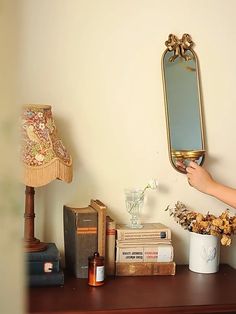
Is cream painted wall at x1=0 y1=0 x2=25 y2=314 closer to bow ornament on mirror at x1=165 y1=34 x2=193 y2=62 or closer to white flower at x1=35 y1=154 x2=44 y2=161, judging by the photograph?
white flower at x1=35 y1=154 x2=44 y2=161

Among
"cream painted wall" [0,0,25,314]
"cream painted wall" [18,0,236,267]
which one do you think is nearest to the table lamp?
"cream painted wall" [18,0,236,267]

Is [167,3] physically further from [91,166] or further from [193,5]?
[91,166]

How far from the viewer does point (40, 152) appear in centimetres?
153

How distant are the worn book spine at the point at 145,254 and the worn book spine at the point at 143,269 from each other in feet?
0.05

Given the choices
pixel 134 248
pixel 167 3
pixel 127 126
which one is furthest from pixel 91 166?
pixel 167 3

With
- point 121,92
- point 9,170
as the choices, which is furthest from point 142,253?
point 9,170

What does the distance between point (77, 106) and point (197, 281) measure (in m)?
0.83

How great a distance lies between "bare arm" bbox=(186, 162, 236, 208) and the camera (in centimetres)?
170

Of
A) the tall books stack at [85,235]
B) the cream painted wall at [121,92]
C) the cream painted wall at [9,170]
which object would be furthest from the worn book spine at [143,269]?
the cream painted wall at [9,170]

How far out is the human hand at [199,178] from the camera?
1772 millimetres

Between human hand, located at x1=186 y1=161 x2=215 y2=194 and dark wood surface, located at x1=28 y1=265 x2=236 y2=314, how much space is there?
1.14 ft

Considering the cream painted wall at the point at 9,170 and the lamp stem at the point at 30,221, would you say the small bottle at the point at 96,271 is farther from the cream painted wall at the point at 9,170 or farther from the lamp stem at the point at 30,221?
the cream painted wall at the point at 9,170

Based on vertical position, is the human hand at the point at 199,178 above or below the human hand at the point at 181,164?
below

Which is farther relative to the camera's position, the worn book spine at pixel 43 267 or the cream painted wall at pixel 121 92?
the cream painted wall at pixel 121 92
